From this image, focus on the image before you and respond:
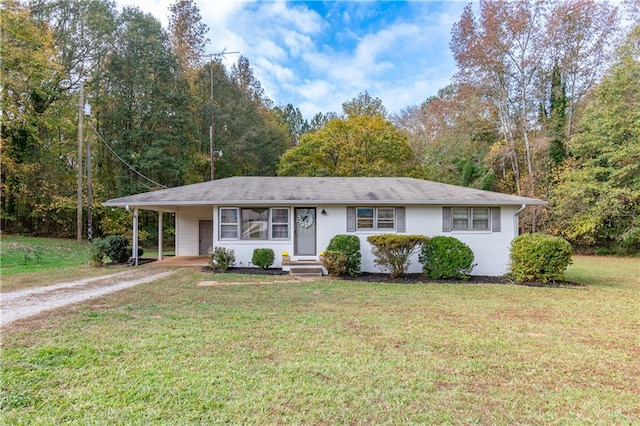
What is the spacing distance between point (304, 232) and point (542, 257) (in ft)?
22.6

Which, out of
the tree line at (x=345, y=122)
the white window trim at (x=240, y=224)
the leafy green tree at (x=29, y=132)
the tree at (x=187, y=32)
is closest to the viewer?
the white window trim at (x=240, y=224)

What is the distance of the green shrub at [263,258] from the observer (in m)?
10.9

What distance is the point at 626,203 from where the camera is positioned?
17516mm

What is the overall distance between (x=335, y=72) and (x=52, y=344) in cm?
1999

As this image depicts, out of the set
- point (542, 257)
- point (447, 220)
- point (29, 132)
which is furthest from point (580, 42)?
point (29, 132)

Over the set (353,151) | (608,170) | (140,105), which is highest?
(140,105)

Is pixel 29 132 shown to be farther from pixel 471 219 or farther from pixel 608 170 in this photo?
pixel 608 170

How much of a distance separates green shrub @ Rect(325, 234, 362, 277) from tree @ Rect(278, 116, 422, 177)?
1108 centimetres

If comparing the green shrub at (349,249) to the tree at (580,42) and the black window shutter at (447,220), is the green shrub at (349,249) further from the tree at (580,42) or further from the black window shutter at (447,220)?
the tree at (580,42)

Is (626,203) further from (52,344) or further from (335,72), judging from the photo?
(52,344)

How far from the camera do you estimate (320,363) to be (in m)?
3.65

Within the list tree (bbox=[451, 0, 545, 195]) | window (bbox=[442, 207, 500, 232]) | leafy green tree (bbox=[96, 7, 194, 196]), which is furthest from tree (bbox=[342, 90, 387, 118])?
window (bbox=[442, 207, 500, 232])

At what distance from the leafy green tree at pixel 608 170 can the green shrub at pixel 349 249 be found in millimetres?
14109

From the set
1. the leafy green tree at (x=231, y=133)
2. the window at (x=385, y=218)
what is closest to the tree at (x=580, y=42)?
the window at (x=385, y=218)
